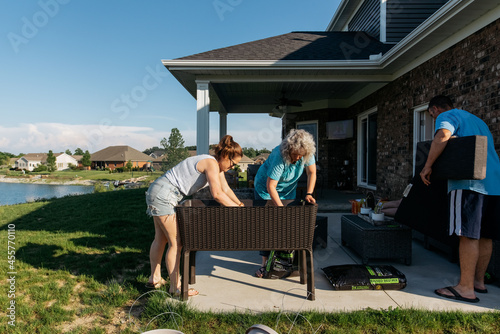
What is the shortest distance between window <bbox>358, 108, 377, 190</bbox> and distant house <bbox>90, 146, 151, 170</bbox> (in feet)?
197

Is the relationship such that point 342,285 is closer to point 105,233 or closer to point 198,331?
point 198,331

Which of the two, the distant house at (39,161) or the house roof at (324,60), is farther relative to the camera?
the distant house at (39,161)

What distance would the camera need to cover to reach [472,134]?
2283 millimetres

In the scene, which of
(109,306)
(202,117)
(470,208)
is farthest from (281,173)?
(202,117)

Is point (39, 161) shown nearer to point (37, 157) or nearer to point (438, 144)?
point (37, 157)

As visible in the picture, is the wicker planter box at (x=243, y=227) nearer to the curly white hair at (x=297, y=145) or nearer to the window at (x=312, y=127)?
the curly white hair at (x=297, y=145)

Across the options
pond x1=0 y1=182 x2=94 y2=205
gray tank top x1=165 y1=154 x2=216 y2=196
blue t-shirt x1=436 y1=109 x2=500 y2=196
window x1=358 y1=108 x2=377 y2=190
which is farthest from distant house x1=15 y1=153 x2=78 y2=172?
blue t-shirt x1=436 y1=109 x2=500 y2=196

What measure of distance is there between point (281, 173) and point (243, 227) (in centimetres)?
70

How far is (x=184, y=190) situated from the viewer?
2.37 meters

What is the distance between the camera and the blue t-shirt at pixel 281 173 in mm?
2631

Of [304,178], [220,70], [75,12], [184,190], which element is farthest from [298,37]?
[184,190]

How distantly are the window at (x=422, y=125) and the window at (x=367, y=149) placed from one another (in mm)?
1975

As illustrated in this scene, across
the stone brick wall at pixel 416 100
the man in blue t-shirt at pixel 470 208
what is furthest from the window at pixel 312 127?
the man in blue t-shirt at pixel 470 208

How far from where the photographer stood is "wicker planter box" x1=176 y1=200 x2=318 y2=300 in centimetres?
213
